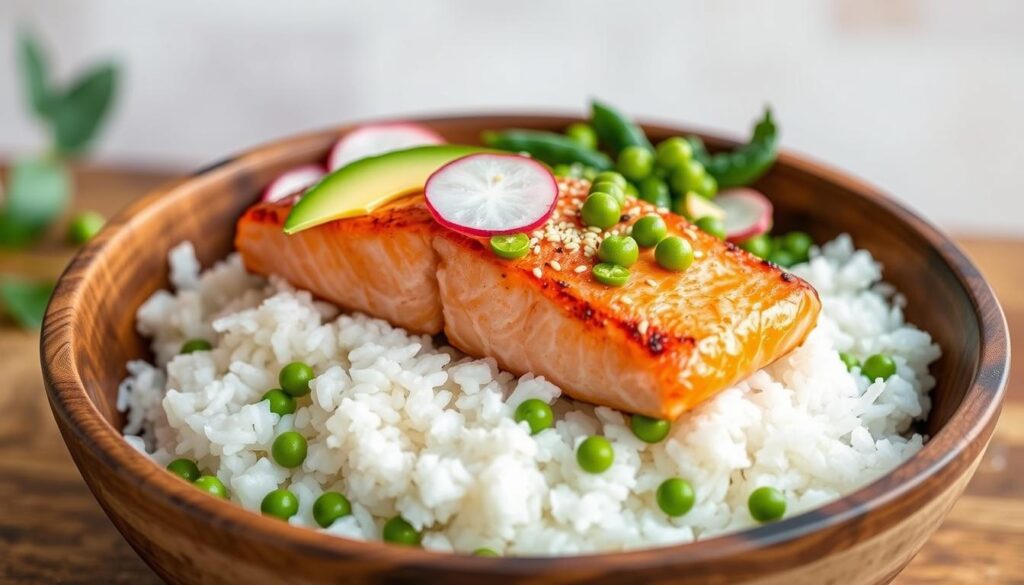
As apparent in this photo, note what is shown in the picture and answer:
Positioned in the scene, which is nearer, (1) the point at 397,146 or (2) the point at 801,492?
(2) the point at 801,492

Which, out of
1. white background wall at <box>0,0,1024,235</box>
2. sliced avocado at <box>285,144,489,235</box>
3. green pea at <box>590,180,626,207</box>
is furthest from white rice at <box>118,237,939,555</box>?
white background wall at <box>0,0,1024,235</box>

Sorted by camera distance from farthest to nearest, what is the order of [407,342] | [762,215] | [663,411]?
[762,215], [407,342], [663,411]

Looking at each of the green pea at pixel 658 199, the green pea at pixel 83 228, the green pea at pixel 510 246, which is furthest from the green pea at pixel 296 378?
the green pea at pixel 83 228

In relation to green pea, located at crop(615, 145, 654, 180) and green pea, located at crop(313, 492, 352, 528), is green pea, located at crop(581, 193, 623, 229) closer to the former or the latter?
green pea, located at crop(615, 145, 654, 180)

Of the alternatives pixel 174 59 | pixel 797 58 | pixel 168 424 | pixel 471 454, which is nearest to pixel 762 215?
pixel 471 454

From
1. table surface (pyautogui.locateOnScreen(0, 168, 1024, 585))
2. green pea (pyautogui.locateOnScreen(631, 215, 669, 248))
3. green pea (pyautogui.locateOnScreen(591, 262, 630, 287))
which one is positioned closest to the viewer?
green pea (pyautogui.locateOnScreen(591, 262, 630, 287))

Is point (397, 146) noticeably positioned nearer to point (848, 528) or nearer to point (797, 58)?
point (848, 528)

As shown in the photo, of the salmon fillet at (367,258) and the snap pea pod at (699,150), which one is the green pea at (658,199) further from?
the salmon fillet at (367,258)
